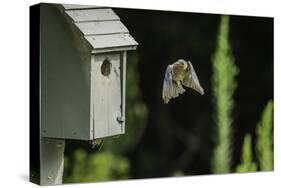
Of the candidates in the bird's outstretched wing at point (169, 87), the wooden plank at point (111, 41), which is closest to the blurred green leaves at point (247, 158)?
the bird's outstretched wing at point (169, 87)

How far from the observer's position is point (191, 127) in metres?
6.60

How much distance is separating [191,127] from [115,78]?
37.5 inches

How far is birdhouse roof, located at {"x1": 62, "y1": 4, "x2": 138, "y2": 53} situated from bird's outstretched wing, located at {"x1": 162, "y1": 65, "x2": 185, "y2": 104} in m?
0.42

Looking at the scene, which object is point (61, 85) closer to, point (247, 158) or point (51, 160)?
point (51, 160)

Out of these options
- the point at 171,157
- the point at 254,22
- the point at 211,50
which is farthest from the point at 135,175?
the point at 254,22

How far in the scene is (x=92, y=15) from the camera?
19.5 ft

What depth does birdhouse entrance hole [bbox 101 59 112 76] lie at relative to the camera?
5.90 m

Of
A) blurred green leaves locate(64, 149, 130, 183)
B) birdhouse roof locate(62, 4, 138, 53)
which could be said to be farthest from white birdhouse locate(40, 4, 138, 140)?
blurred green leaves locate(64, 149, 130, 183)

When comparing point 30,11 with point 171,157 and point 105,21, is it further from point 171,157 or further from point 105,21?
point 171,157

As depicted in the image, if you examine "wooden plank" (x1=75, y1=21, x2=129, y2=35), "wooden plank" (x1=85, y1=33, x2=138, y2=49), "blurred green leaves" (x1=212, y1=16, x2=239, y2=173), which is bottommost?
"blurred green leaves" (x1=212, y1=16, x2=239, y2=173)

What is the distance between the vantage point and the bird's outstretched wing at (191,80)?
654cm

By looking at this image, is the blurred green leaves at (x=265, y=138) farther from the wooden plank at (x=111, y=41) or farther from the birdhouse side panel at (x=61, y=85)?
the birdhouse side panel at (x=61, y=85)

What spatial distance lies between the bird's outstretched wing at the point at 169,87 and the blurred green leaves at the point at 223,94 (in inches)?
16.5

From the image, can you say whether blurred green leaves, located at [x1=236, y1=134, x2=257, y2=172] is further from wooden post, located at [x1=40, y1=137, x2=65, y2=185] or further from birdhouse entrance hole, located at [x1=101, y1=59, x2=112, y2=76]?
wooden post, located at [x1=40, y1=137, x2=65, y2=185]
